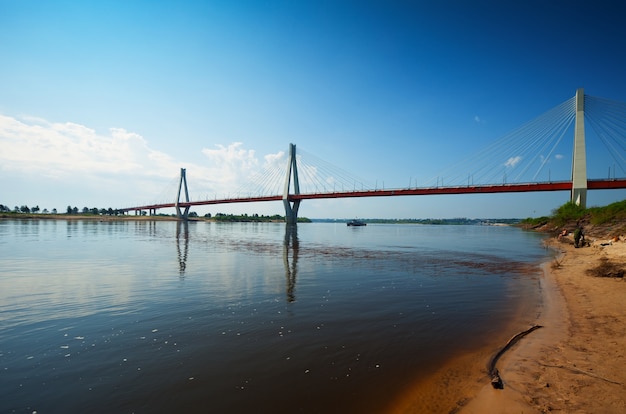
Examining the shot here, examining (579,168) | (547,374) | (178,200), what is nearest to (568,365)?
(547,374)

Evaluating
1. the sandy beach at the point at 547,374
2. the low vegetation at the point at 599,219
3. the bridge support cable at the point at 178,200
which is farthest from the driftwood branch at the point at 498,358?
the bridge support cable at the point at 178,200

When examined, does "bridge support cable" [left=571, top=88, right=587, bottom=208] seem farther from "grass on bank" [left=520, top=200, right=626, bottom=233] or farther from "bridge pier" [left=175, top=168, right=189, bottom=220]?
"bridge pier" [left=175, top=168, right=189, bottom=220]

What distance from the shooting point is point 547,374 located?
16.2 feet

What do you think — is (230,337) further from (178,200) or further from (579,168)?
(178,200)

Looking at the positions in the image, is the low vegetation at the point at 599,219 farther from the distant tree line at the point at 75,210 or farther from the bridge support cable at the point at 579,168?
the distant tree line at the point at 75,210

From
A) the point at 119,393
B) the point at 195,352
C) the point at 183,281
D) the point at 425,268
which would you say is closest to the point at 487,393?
the point at 195,352

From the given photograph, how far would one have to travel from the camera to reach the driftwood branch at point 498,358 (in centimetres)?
464

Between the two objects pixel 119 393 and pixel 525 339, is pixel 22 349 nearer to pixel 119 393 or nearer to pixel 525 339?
pixel 119 393

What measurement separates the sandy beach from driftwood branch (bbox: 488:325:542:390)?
0.25 feet

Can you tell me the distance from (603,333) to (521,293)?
494 centimetres

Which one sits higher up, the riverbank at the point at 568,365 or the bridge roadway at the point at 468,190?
the bridge roadway at the point at 468,190

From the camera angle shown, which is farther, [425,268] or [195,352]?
[425,268]

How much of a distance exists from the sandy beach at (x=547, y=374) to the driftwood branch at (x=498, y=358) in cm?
8

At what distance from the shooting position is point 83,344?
20.7 ft
